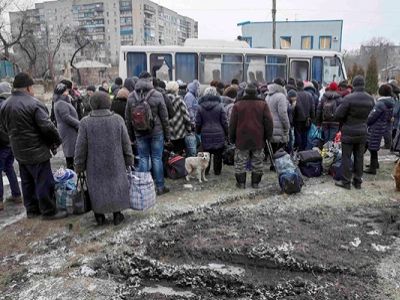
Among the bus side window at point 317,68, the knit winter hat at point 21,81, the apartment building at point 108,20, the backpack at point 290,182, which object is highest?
the apartment building at point 108,20

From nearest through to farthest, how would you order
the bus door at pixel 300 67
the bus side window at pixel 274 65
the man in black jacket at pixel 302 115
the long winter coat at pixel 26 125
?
the long winter coat at pixel 26 125 < the man in black jacket at pixel 302 115 < the bus side window at pixel 274 65 < the bus door at pixel 300 67

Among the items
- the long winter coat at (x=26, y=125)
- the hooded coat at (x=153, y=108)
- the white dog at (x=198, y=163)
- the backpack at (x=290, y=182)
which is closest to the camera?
the long winter coat at (x=26, y=125)

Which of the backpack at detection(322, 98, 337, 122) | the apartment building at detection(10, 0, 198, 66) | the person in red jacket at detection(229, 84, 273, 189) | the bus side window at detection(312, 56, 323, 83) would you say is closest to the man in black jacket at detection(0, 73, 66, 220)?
the person in red jacket at detection(229, 84, 273, 189)

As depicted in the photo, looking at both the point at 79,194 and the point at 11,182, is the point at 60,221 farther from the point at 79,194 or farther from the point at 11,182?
the point at 11,182

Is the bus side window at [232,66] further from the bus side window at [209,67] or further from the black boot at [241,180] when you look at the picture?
the black boot at [241,180]

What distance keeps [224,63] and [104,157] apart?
9.87m

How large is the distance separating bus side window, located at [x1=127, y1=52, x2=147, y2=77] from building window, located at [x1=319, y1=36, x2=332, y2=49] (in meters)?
25.1

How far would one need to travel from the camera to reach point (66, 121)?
6477mm

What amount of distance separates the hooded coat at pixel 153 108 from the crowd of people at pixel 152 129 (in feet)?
0.05

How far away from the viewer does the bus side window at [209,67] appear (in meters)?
13.9

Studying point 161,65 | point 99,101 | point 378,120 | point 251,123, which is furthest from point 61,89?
point 161,65

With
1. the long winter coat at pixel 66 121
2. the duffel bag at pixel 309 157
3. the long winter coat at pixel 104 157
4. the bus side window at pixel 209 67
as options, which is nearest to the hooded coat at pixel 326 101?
the duffel bag at pixel 309 157

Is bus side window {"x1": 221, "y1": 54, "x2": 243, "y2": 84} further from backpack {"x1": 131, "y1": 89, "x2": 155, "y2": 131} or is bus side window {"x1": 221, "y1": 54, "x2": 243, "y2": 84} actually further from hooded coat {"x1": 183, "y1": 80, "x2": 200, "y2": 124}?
backpack {"x1": 131, "y1": 89, "x2": 155, "y2": 131}

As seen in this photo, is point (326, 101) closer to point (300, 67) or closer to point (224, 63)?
point (224, 63)
